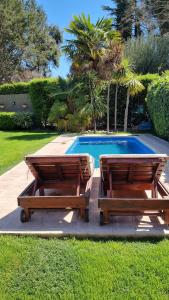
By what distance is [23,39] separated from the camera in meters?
29.5

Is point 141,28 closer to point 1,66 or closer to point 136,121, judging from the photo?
point 1,66

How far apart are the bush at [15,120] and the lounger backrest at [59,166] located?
45.7ft

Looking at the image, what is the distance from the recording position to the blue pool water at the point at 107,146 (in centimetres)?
1170

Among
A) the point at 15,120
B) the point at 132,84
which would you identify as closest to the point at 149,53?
the point at 132,84

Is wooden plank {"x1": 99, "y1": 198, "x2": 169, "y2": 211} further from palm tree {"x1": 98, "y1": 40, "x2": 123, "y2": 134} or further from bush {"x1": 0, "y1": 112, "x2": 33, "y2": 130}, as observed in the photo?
bush {"x1": 0, "y1": 112, "x2": 33, "y2": 130}

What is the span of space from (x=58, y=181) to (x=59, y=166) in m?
0.55

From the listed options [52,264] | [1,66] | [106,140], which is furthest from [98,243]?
[1,66]

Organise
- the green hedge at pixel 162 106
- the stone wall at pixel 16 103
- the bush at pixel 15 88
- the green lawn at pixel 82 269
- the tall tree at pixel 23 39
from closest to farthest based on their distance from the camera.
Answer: the green lawn at pixel 82 269
the green hedge at pixel 162 106
the bush at pixel 15 88
the stone wall at pixel 16 103
the tall tree at pixel 23 39

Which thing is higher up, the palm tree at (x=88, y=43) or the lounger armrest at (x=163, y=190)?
the palm tree at (x=88, y=43)

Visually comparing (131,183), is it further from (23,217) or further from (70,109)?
(70,109)

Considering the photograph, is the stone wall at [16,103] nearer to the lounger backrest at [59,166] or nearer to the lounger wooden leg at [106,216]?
the lounger backrest at [59,166]

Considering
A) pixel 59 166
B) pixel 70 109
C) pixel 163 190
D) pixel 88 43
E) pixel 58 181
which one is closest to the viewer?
pixel 163 190

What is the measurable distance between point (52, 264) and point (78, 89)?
1437cm

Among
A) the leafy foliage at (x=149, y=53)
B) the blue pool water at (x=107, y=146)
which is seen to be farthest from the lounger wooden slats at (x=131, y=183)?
the leafy foliage at (x=149, y=53)
